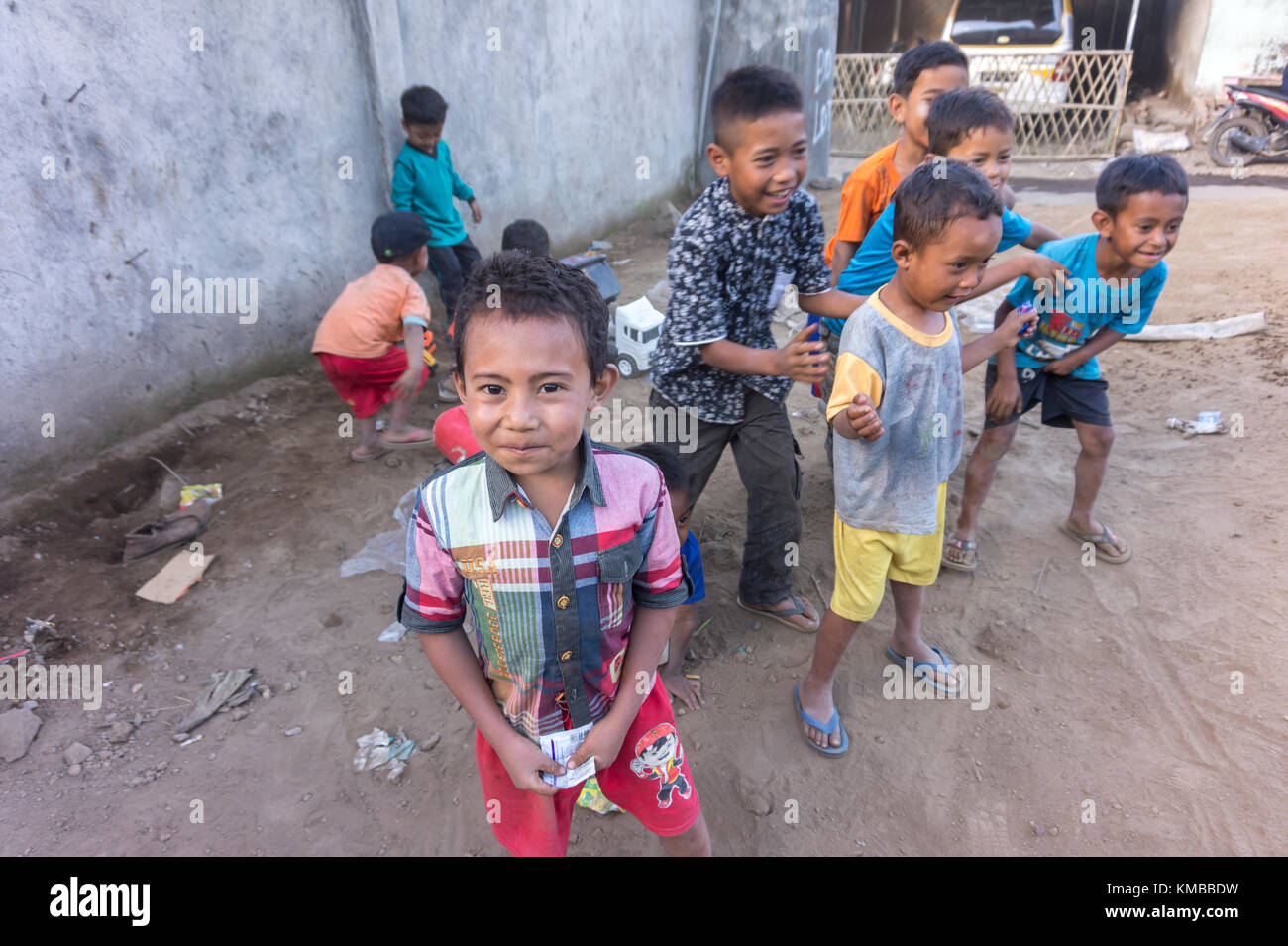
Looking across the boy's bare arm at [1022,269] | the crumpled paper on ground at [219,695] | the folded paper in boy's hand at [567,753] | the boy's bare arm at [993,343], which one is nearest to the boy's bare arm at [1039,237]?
the boy's bare arm at [1022,269]

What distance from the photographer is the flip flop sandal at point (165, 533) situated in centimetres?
308

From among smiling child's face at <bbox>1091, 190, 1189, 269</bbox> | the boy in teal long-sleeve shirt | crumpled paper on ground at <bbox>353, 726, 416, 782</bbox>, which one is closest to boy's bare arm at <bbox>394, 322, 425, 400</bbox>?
the boy in teal long-sleeve shirt

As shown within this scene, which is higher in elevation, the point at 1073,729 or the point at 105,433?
the point at 105,433

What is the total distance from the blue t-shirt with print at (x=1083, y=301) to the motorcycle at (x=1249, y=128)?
7.66 m

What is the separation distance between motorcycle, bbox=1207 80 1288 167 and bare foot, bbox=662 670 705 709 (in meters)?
9.47

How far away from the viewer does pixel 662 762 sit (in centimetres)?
152

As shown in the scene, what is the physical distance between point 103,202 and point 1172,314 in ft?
20.1

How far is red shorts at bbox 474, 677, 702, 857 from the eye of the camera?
1.47 metres

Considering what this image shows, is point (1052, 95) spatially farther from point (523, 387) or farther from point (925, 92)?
point (523, 387)

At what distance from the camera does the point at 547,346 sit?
118 cm

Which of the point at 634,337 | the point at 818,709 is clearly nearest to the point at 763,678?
the point at 818,709

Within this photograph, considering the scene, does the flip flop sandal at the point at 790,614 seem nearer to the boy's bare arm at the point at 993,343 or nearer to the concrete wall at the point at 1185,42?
the boy's bare arm at the point at 993,343
